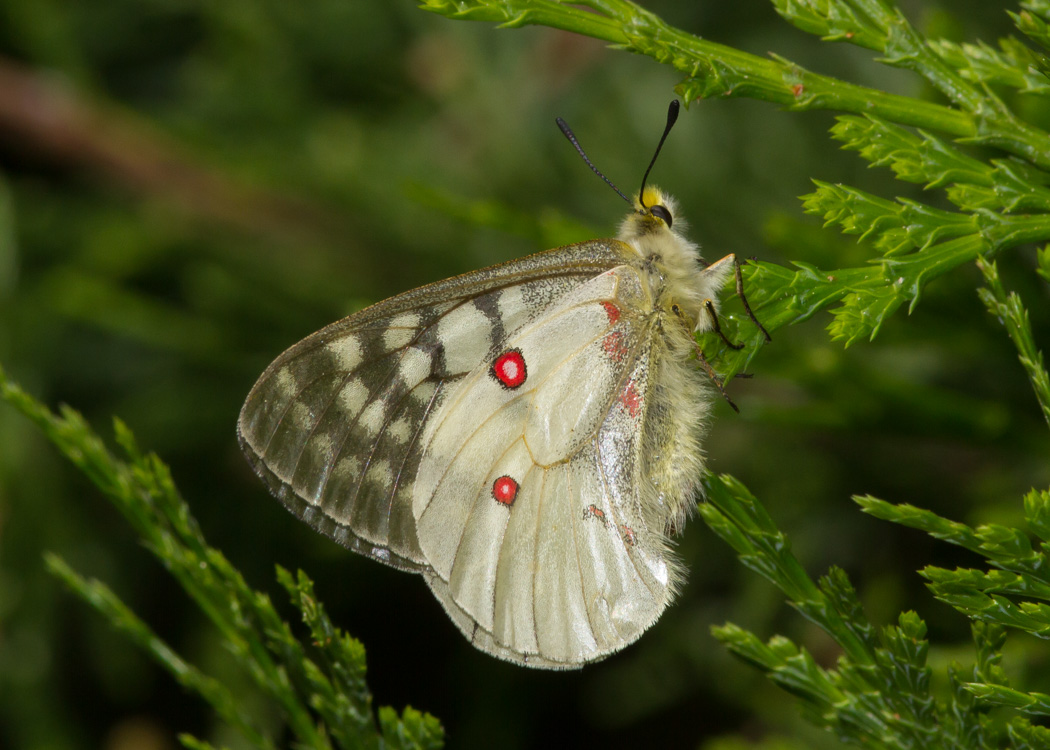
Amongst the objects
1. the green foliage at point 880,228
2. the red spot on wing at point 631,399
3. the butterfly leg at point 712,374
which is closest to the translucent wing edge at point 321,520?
the red spot on wing at point 631,399

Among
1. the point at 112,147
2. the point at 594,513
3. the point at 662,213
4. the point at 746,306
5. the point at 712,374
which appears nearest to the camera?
the point at 746,306

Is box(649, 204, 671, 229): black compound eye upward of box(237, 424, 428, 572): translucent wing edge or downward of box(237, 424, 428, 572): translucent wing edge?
upward

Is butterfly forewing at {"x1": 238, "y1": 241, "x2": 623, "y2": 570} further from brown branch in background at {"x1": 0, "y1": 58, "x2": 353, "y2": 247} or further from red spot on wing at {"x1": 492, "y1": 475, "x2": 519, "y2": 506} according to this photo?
brown branch in background at {"x1": 0, "y1": 58, "x2": 353, "y2": 247}

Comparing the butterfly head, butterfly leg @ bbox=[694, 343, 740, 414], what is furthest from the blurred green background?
butterfly leg @ bbox=[694, 343, 740, 414]

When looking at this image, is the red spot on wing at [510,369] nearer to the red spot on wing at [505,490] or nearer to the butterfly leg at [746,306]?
the red spot on wing at [505,490]

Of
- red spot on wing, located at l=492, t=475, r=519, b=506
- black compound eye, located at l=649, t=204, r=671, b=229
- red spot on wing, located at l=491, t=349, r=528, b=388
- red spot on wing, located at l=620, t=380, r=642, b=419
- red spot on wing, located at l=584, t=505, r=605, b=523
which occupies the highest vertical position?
black compound eye, located at l=649, t=204, r=671, b=229

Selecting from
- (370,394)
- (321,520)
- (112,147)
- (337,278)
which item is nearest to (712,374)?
(370,394)

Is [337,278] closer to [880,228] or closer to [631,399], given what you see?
[631,399]
